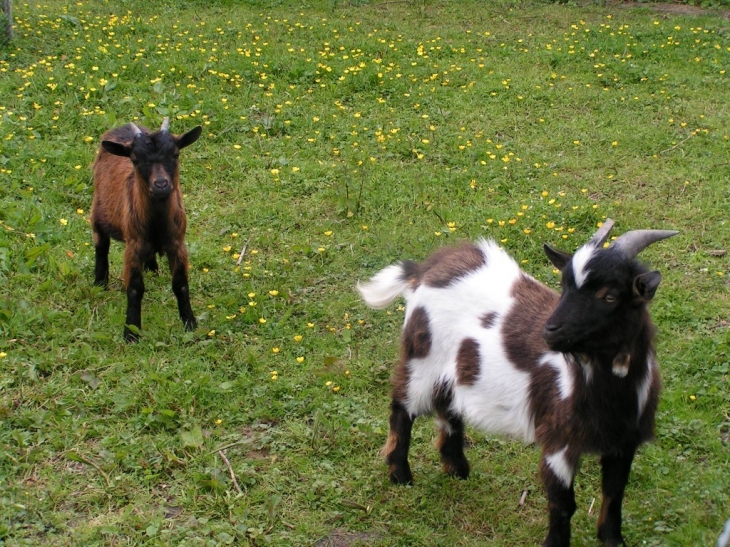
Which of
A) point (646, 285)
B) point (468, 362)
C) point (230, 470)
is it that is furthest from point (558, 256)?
point (230, 470)

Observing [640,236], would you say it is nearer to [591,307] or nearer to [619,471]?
[591,307]

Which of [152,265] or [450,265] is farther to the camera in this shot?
[152,265]

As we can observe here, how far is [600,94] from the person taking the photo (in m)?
9.87

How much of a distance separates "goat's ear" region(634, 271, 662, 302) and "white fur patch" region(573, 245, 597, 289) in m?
0.22

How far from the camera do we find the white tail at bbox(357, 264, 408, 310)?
195 inches

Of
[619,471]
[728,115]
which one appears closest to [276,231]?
[619,471]

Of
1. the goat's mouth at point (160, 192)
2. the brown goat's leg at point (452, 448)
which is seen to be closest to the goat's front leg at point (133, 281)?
the goat's mouth at point (160, 192)

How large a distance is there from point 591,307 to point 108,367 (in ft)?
10.8

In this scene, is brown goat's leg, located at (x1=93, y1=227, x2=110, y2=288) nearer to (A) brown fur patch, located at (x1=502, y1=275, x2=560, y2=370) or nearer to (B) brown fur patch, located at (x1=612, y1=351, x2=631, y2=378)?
(A) brown fur patch, located at (x1=502, y1=275, x2=560, y2=370)

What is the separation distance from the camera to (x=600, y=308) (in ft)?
12.1

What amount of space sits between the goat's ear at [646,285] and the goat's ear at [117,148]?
3.67 metres

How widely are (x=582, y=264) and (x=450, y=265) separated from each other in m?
1.01

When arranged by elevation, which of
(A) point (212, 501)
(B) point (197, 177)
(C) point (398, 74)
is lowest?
(A) point (212, 501)

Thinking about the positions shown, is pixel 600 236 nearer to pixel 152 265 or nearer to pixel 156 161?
pixel 156 161
